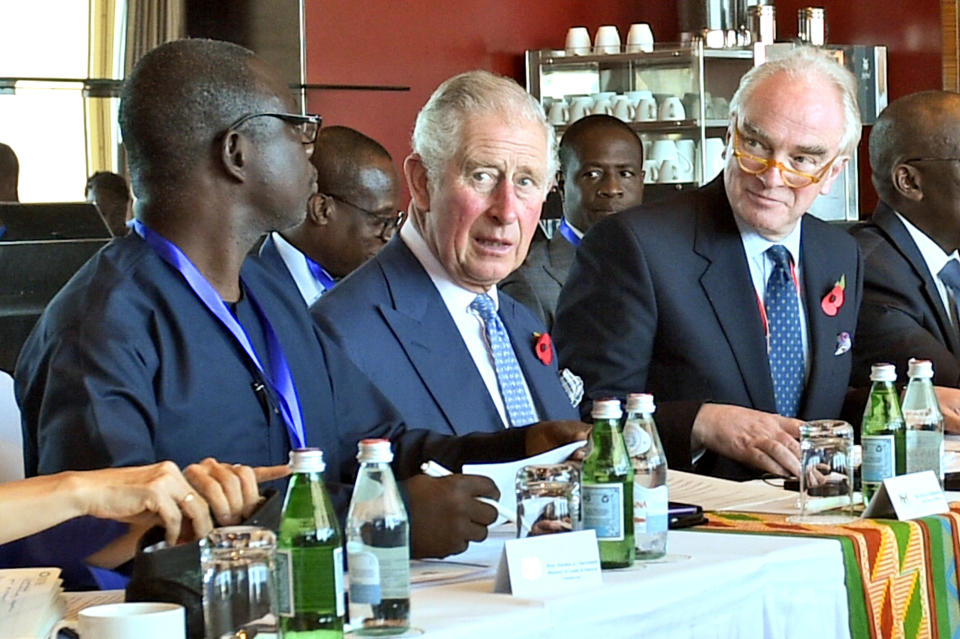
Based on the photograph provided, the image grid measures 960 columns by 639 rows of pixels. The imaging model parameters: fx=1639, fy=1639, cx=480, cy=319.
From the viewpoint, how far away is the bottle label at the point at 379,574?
5.57ft

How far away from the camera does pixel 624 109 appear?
814 centimetres

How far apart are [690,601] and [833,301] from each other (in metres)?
1.67

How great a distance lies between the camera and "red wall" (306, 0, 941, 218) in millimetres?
7961

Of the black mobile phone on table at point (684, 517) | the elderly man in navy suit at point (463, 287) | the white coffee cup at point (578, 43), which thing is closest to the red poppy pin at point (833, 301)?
the elderly man in navy suit at point (463, 287)

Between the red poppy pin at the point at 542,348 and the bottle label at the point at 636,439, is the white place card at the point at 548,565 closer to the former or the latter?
the bottle label at the point at 636,439

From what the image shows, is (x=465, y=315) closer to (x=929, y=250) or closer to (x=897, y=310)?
(x=897, y=310)

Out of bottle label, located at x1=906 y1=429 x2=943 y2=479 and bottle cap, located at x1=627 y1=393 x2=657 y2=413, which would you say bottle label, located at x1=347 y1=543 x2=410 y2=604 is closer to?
bottle cap, located at x1=627 y1=393 x2=657 y2=413

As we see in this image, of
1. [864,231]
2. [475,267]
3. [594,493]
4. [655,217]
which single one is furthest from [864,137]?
[594,493]

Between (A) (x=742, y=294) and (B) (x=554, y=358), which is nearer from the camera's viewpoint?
(B) (x=554, y=358)

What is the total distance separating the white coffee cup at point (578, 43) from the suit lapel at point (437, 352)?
18.4 feet

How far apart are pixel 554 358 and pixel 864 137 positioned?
661 cm

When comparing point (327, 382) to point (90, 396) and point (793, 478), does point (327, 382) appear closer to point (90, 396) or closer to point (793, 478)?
point (90, 396)

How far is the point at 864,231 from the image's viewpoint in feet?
13.8

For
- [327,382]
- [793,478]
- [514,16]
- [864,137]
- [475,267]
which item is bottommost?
[793,478]
